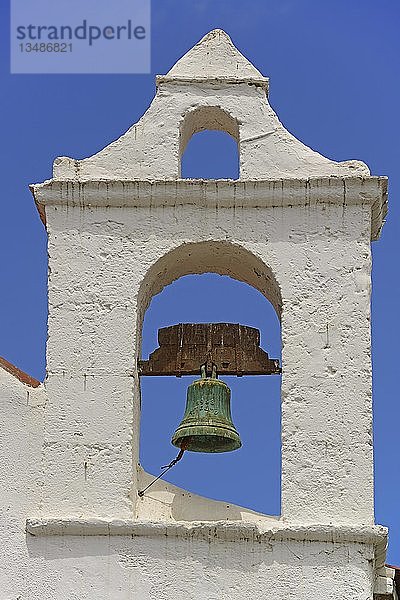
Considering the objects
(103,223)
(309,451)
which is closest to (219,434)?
(309,451)

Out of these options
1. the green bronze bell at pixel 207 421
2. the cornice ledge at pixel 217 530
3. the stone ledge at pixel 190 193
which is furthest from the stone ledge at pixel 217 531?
the stone ledge at pixel 190 193

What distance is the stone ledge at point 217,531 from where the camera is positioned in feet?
46.8

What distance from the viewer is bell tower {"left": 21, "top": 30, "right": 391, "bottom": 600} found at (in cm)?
1430

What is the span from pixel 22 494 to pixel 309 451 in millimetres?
2129

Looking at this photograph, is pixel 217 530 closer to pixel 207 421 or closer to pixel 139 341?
pixel 207 421

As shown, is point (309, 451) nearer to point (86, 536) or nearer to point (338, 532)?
point (338, 532)

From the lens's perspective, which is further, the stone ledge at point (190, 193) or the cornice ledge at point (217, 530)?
the stone ledge at point (190, 193)

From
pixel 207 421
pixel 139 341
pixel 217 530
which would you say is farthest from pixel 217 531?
pixel 139 341

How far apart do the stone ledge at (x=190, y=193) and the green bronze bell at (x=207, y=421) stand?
1340mm

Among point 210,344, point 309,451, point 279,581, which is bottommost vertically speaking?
point 279,581

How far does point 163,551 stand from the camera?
14336mm

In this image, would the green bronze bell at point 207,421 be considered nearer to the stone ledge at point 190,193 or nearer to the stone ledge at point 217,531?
the stone ledge at point 217,531

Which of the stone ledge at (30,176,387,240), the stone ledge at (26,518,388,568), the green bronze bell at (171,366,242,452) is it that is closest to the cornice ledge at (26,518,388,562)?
the stone ledge at (26,518,388,568)

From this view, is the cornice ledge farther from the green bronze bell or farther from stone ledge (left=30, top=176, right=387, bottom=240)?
stone ledge (left=30, top=176, right=387, bottom=240)
